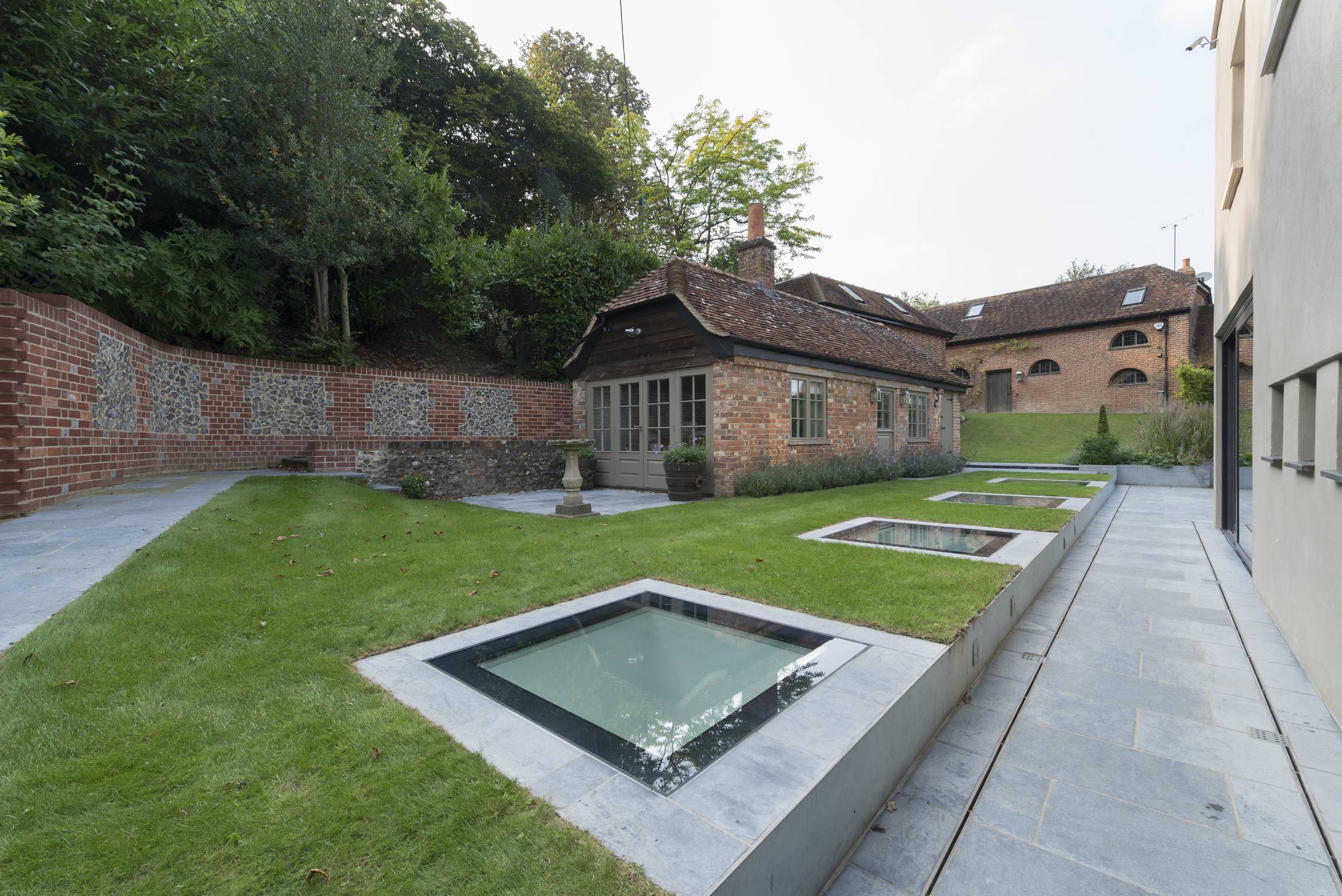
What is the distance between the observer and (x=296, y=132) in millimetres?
11242

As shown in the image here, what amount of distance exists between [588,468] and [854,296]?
16098mm

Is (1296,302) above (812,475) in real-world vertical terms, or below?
above

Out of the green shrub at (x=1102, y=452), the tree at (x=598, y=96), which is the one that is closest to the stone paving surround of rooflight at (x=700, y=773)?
the green shrub at (x=1102, y=452)

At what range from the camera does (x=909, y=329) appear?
2467 cm

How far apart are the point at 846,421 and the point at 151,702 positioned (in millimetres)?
12444

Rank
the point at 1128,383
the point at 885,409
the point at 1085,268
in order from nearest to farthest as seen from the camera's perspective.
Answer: the point at 885,409, the point at 1128,383, the point at 1085,268

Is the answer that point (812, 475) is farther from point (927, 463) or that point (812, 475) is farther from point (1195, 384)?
point (1195, 384)

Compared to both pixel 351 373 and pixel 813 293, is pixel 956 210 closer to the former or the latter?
pixel 813 293

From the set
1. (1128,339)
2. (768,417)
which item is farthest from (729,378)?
(1128,339)

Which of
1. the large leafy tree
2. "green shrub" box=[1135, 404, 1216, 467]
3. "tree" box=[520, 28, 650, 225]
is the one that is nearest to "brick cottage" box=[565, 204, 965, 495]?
"green shrub" box=[1135, 404, 1216, 467]

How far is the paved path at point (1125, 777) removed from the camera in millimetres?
1788

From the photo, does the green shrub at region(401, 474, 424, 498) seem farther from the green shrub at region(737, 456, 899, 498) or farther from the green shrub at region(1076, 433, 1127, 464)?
the green shrub at region(1076, 433, 1127, 464)

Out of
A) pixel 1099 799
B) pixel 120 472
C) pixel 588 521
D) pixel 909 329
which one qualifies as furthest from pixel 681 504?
pixel 909 329

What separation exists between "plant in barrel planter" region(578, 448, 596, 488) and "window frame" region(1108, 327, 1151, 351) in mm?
23684
